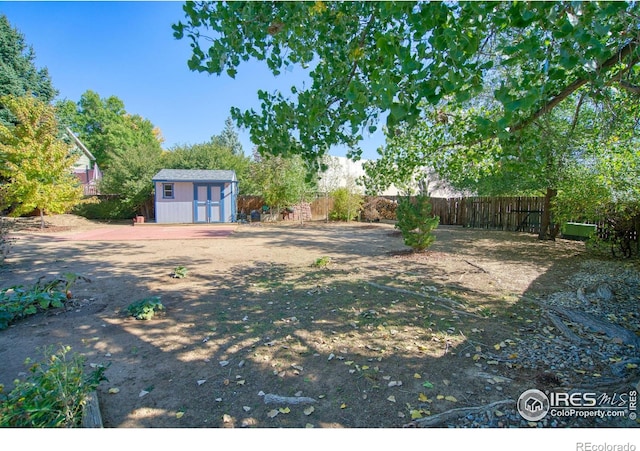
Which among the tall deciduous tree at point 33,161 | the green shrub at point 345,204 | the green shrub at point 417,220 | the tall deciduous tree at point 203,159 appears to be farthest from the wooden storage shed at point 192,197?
A: the green shrub at point 417,220

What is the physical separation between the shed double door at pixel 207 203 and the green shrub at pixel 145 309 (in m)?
15.1

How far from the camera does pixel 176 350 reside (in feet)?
10.0

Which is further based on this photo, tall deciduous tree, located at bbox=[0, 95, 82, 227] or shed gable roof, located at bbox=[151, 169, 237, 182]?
shed gable roof, located at bbox=[151, 169, 237, 182]

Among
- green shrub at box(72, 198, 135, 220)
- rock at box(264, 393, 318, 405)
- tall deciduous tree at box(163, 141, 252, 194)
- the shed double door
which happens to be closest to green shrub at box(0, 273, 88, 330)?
rock at box(264, 393, 318, 405)

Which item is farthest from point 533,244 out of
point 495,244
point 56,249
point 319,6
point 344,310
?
point 56,249

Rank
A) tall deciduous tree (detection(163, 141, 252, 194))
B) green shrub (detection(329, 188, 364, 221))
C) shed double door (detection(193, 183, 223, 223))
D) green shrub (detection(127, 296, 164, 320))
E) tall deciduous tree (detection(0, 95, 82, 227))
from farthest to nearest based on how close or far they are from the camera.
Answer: tall deciduous tree (detection(163, 141, 252, 194)) → green shrub (detection(329, 188, 364, 221)) → shed double door (detection(193, 183, 223, 223)) → tall deciduous tree (detection(0, 95, 82, 227)) → green shrub (detection(127, 296, 164, 320))

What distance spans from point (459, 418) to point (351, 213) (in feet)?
57.6

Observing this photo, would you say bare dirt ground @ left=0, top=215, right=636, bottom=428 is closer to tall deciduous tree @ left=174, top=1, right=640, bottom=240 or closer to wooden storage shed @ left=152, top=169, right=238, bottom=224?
tall deciduous tree @ left=174, top=1, right=640, bottom=240

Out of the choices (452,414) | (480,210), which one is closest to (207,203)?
(480,210)

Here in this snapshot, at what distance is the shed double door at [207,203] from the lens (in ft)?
59.8

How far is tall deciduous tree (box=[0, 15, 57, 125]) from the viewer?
15.7 metres

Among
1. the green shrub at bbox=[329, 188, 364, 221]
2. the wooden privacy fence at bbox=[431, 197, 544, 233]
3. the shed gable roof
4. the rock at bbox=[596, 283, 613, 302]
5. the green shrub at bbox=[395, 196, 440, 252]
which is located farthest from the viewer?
the green shrub at bbox=[329, 188, 364, 221]

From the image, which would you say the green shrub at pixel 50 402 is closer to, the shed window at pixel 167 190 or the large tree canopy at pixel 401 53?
the large tree canopy at pixel 401 53
